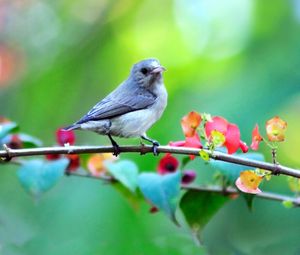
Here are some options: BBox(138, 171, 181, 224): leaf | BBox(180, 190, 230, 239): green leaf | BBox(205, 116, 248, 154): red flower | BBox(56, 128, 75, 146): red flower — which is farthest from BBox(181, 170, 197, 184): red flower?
BBox(56, 128, 75, 146): red flower

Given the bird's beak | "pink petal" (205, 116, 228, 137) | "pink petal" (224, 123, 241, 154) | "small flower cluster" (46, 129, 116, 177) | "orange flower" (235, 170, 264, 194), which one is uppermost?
the bird's beak

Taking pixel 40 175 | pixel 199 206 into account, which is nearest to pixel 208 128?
pixel 199 206

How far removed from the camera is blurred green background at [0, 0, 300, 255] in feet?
12.7

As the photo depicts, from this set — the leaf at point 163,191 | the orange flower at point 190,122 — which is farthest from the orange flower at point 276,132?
the leaf at point 163,191

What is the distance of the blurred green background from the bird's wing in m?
0.68

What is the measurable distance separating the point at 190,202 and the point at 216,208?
100 millimetres

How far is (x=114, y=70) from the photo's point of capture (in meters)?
6.03

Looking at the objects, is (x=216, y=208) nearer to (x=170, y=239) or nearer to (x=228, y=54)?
(x=170, y=239)

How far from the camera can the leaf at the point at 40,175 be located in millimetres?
2305

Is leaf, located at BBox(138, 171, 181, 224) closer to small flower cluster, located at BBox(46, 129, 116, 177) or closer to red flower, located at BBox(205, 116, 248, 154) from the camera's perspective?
red flower, located at BBox(205, 116, 248, 154)

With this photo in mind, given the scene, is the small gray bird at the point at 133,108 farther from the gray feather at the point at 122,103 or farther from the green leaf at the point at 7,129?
the green leaf at the point at 7,129

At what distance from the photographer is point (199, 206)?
2.29 meters

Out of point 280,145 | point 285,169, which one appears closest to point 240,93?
point 280,145

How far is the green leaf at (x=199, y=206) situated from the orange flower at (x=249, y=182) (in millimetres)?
401
